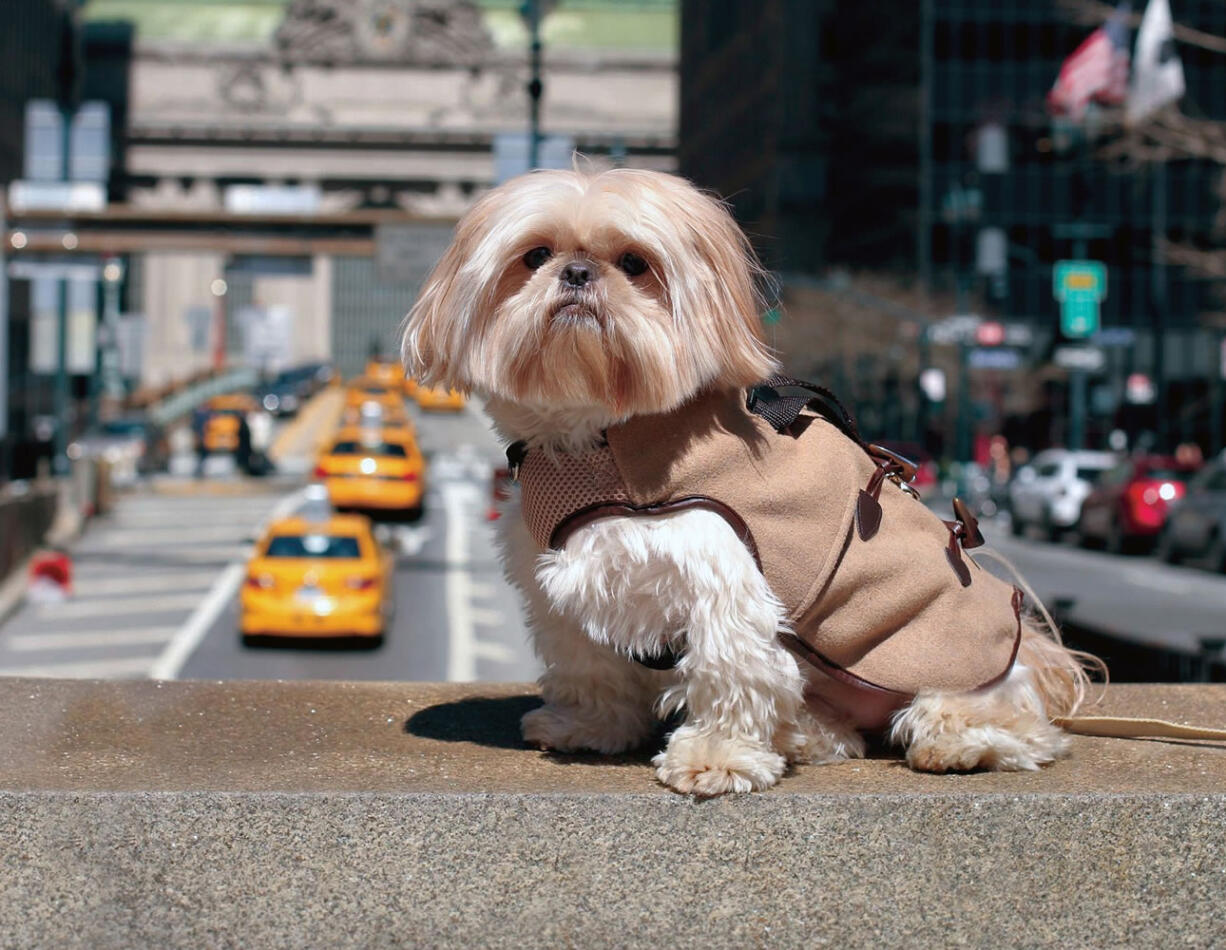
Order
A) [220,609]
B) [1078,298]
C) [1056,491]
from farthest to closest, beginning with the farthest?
[1078,298] → [1056,491] → [220,609]

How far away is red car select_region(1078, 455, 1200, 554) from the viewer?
3384cm

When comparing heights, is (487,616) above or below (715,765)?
below

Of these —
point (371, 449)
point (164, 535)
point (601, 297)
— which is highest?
point (601, 297)

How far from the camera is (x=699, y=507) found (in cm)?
396

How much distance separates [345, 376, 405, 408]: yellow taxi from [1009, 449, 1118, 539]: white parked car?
38.2m

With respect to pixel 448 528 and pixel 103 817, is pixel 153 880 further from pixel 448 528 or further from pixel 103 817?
pixel 448 528

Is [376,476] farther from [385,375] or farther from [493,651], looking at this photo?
[385,375]

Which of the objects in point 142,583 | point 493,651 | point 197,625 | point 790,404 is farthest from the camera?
point 142,583

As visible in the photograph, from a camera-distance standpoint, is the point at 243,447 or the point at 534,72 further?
the point at 243,447

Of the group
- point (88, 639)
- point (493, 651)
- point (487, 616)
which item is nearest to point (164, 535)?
point (487, 616)

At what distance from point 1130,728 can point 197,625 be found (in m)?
24.6

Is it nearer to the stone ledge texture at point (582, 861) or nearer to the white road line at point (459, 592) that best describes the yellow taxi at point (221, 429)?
the white road line at point (459, 592)

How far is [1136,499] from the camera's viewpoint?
3419 centimetres

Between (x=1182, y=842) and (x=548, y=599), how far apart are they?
1.49 metres
